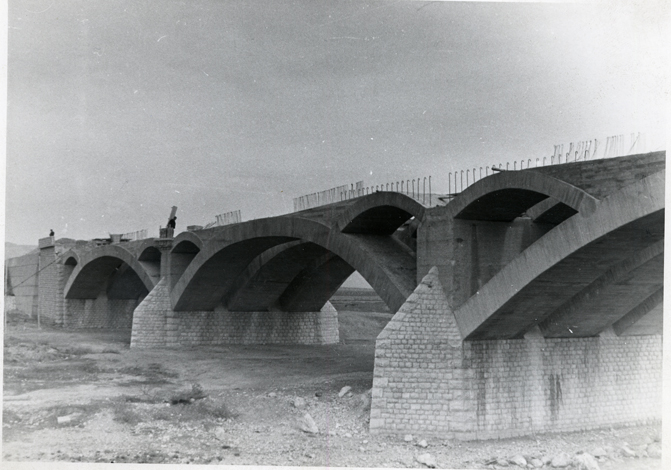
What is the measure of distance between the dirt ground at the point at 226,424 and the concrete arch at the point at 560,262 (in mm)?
2844

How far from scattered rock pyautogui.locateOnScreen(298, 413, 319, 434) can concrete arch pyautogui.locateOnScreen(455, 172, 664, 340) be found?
423cm

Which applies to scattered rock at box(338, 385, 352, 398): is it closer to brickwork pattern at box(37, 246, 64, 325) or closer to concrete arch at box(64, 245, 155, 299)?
concrete arch at box(64, 245, 155, 299)

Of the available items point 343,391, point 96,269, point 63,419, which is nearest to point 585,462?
point 343,391

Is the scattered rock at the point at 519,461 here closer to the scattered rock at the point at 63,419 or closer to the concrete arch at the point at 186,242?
the scattered rock at the point at 63,419

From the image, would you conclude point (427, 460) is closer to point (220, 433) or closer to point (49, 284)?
point (220, 433)

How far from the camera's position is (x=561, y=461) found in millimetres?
15422

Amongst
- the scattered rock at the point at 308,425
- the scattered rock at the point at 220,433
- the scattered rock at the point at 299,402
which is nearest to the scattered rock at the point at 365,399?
the scattered rock at the point at 308,425

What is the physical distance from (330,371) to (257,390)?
4.23m

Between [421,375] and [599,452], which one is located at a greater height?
[421,375]

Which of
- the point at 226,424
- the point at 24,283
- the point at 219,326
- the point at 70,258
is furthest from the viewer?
the point at 24,283

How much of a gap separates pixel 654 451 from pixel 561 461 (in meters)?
3.10

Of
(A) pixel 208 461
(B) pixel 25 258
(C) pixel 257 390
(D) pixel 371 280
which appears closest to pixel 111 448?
(A) pixel 208 461

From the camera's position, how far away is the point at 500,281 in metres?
16.4

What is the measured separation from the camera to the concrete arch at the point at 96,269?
37906 millimetres
